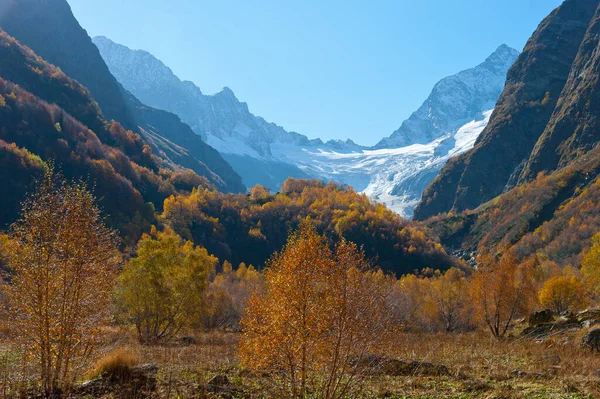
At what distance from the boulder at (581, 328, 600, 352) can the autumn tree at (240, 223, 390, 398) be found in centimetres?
1883

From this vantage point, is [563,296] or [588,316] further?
[563,296]

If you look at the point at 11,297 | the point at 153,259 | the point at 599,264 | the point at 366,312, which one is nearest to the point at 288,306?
the point at 366,312

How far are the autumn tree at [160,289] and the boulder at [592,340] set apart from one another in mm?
34266

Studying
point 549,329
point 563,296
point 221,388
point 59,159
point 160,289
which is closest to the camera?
point 221,388

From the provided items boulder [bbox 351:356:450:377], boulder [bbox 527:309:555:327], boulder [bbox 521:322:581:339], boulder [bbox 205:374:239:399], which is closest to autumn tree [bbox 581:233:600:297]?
boulder [bbox 527:309:555:327]

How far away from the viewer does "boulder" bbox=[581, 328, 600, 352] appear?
26470 mm

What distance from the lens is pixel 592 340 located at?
27.0 m

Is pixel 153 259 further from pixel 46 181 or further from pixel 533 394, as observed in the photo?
pixel 533 394

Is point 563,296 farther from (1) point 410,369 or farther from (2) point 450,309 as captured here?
(1) point 410,369

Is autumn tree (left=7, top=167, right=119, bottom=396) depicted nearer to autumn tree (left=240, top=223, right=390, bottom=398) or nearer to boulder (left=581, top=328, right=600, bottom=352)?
autumn tree (left=240, top=223, right=390, bottom=398)

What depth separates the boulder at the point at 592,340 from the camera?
86.8ft

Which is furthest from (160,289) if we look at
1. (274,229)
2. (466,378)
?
(274,229)

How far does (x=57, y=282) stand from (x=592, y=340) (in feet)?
102

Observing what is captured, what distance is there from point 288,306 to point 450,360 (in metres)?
18.7
